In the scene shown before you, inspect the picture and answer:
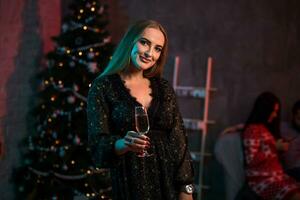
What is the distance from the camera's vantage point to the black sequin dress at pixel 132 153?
1823 millimetres

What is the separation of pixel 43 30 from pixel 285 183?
2.30 metres

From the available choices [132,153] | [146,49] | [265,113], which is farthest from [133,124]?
[265,113]

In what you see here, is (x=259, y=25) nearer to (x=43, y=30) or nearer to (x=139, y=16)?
(x=139, y=16)

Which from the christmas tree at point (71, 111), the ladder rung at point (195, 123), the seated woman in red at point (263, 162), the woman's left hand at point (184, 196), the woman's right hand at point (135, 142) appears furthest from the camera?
the ladder rung at point (195, 123)

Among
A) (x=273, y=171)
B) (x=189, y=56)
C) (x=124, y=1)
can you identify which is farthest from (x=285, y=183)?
(x=124, y=1)

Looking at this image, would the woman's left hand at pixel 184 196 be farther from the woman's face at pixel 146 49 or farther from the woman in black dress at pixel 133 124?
the woman's face at pixel 146 49

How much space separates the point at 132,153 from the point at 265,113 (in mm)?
1991

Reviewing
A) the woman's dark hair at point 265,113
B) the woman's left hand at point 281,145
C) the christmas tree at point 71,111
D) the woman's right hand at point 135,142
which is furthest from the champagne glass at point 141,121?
the woman's left hand at point 281,145

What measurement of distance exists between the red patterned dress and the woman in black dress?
1622 millimetres

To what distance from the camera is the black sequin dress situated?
1823 mm

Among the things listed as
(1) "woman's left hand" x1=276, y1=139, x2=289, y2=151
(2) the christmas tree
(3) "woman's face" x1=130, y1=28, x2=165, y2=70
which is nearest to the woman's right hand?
(3) "woman's face" x1=130, y1=28, x2=165, y2=70

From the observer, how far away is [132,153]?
73.8 inches

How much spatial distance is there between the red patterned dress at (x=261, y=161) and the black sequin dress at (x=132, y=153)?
64.3 inches

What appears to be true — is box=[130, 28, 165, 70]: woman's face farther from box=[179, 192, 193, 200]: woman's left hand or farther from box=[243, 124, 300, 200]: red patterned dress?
box=[243, 124, 300, 200]: red patterned dress
